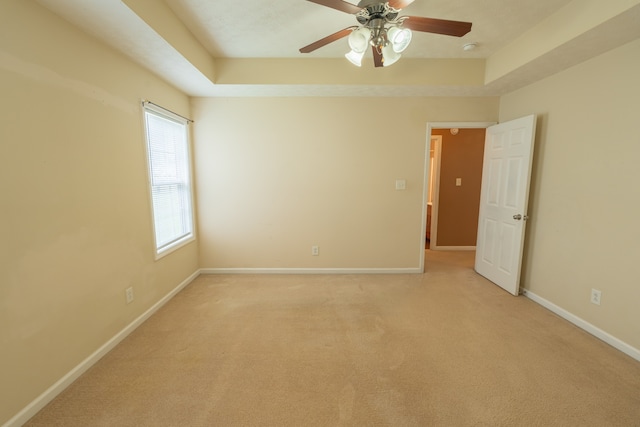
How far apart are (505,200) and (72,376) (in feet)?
13.8

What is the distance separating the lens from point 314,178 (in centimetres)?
338

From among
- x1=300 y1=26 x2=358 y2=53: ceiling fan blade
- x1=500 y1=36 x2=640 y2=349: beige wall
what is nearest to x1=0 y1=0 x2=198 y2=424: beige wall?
x1=300 y1=26 x2=358 y2=53: ceiling fan blade

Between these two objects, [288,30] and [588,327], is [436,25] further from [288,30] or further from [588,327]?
[588,327]

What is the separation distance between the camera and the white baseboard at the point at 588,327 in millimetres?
1920

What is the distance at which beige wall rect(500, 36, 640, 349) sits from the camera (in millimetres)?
1940

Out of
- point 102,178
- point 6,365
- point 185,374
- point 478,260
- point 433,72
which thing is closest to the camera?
point 6,365

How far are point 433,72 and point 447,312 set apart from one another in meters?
2.56

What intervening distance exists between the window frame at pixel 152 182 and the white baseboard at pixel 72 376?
59 centimetres

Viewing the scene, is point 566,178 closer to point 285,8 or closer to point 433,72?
point 433,72

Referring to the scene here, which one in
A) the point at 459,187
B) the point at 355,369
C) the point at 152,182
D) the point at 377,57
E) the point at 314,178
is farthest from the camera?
the point at 459,187

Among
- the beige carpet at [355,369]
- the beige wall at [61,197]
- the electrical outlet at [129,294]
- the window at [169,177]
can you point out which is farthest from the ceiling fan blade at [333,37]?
the electrical outlet at [129,294]

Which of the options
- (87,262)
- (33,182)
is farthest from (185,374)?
(33,182)

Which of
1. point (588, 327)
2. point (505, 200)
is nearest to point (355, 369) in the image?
point (588, 327)

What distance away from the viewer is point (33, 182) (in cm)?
145
